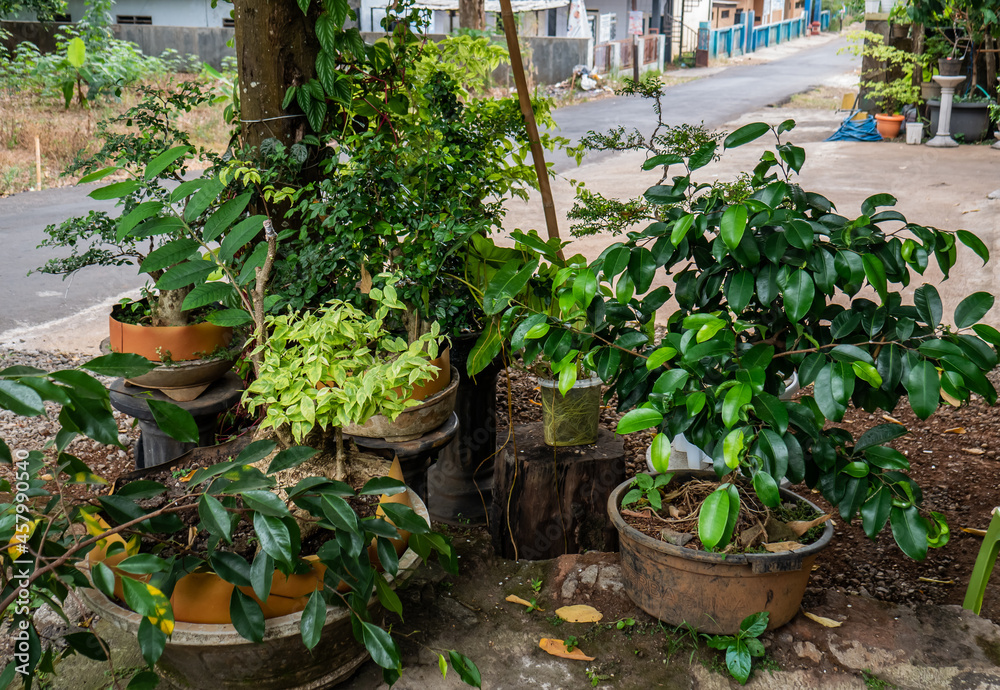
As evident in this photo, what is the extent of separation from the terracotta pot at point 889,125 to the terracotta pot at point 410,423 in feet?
35.2

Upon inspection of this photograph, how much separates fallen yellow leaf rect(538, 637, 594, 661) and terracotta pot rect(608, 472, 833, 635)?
212 mm

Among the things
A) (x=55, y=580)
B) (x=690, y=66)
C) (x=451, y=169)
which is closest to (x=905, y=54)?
(x=451, y=169)

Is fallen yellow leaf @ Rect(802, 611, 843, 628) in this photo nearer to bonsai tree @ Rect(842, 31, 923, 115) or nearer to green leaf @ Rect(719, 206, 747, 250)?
green leaf @ Rect(719, 206, 747, 250)

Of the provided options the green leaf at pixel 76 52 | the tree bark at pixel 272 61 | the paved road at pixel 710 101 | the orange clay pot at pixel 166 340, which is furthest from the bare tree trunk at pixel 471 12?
the green leaf at pixel 76 52

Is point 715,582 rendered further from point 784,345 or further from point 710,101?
point 710,101

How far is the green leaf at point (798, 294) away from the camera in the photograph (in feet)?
5.80

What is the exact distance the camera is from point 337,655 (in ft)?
5.99

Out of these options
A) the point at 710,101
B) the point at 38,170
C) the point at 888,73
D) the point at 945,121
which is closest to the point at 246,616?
the point at 38,170

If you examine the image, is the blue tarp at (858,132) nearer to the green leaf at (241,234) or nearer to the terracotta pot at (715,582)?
the terracotta pot at (715,582)

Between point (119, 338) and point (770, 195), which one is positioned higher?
point (770, 195)

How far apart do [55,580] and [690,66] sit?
82.8ft

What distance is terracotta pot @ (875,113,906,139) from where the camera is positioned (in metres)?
11.1

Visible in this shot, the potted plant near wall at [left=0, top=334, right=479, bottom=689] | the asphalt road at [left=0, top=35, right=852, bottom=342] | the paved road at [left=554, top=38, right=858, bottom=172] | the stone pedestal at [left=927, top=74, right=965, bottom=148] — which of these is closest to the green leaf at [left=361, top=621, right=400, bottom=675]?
the potted plant near wall at [left=0, top=334, right=479, bottom=689]

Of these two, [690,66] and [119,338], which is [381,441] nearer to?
[119,338]
